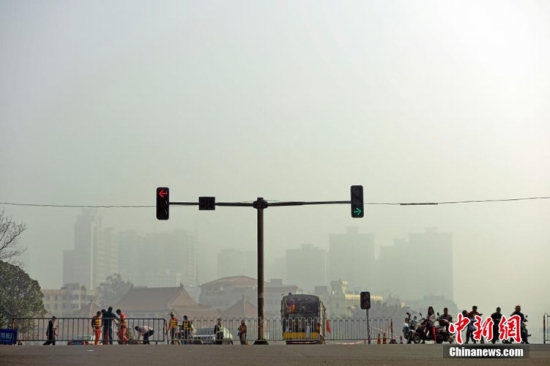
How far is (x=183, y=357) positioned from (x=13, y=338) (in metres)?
15.5

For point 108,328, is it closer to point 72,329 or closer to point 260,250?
point 72,329

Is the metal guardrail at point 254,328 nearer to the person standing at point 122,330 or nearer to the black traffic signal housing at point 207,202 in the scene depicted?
the person standing at point 122,330

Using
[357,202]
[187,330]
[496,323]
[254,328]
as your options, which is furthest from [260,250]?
[496,323]

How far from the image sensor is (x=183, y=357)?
66.2 ft

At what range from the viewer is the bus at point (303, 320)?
144 feet

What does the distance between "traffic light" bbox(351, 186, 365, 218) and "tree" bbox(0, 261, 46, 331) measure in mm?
37457

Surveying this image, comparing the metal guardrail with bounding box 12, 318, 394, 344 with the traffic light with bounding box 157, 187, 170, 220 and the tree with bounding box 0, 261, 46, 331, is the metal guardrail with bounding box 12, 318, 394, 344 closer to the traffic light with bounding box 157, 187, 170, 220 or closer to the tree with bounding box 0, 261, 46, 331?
the traffic light with bounding box 157, 187, 170, 220

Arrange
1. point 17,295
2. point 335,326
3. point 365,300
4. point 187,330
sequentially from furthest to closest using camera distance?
1. point 17,295
2. point 335,326
3. point 365,300
4. point 187,330

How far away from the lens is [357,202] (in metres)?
34.4

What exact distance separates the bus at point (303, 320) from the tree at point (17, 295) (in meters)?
21.7

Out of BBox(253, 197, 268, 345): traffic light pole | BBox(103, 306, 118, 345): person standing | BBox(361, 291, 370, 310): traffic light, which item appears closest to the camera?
BBox(103, 306, 118, 345): person standing

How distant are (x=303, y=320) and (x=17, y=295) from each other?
28.3m

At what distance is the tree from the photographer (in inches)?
2554

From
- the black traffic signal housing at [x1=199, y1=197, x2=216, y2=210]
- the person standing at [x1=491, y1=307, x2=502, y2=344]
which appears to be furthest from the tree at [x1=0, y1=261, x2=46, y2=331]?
the person standing at [x1=491, y1=307, x2=502, y2=344]
